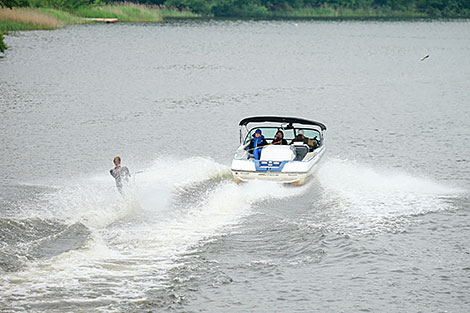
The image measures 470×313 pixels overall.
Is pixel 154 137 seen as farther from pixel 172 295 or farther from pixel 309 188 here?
pixel 172 295

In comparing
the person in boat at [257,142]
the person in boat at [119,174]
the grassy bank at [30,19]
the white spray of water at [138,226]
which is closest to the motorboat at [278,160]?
the person in boat at [257,142]

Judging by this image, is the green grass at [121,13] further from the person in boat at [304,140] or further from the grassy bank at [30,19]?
the person in boat at [304,140]

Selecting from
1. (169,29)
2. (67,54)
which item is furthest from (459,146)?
(169,29)

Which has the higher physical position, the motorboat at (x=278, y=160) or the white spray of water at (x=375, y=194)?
the motorboat at (x=278, y=160)

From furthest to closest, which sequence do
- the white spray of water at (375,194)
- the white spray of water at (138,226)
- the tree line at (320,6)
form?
the tree line at (320,6) → the white spray of water at (375,194) → the white spray of water at (138,226)

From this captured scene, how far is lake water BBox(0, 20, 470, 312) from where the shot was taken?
1479cm

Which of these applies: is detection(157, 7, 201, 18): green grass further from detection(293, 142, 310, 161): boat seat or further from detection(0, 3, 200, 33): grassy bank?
detection(293, 142, 310, 161): boat seat

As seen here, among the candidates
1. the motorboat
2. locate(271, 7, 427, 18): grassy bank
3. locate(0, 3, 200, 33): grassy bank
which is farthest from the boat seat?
locate(271, 7, 427, 18): grassy bank

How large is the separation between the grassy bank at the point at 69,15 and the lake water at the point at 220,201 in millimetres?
22901

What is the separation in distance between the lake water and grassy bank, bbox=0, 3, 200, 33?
22901 mm

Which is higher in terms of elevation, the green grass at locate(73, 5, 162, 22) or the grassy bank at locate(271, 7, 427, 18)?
the green grass at locate(73, 5, 162, 22)

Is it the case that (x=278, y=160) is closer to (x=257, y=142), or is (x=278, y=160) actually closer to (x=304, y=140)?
(x=257, y=142)

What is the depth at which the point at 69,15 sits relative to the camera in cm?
9106

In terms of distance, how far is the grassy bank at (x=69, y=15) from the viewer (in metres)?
74.6
